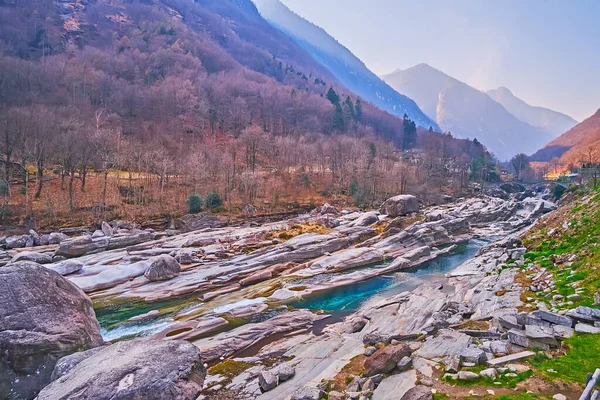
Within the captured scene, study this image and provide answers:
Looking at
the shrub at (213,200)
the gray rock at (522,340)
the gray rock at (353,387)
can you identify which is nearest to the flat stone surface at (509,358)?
the gray rock at (522,340)

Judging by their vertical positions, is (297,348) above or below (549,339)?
below

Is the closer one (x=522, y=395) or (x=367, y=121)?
(x=522, y=395)

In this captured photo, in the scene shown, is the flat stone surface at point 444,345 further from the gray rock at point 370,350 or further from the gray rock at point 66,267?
the gray rock at point 66,267

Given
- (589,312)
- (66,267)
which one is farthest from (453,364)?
(66,267)

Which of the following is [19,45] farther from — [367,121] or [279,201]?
[367,121]

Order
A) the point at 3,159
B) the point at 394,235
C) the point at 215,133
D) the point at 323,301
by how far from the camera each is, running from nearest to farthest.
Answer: the point at 323,301, the point at 394,235, the point at 3,159, the point at 215,133

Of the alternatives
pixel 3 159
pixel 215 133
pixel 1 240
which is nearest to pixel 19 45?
pixel 215 133

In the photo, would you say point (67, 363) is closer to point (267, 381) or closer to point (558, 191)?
point (267, 381)
